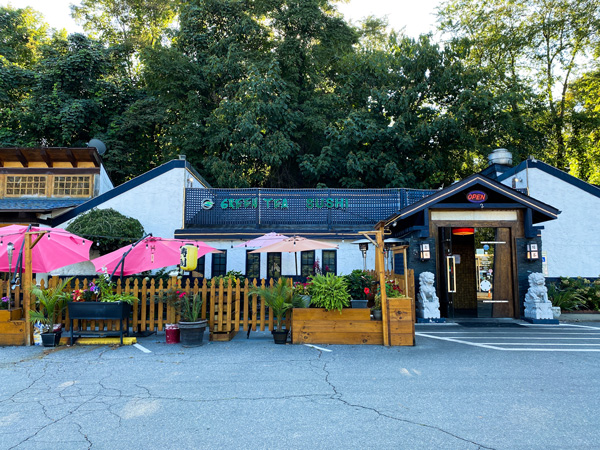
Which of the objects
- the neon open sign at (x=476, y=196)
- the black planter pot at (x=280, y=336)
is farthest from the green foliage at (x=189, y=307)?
the neon open sign at (x=476, y=196)

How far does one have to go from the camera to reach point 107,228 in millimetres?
14609

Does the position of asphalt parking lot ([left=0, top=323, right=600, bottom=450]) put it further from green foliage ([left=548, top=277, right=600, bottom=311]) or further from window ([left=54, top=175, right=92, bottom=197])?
window ([left=54, top=175, right=92, bottom=197])

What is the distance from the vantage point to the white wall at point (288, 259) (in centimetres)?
1750

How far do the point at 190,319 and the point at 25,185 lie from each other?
13535 mm

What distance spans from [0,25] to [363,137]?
26734 millimetres

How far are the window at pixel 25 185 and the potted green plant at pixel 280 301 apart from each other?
1357 centimetres

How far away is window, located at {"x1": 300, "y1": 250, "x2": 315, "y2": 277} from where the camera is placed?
1781 centimetres

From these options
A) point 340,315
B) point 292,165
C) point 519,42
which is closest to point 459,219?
point 340,315

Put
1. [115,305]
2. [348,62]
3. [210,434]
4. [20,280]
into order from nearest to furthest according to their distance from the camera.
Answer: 1. [210,434]
2. [115,305]
3. [20,280]
4. [348,62]

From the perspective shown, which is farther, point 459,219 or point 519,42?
point 519,42

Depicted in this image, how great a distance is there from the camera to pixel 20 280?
10.4m

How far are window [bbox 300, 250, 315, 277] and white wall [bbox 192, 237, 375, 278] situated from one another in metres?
0.18

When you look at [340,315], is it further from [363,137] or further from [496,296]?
[363,137]

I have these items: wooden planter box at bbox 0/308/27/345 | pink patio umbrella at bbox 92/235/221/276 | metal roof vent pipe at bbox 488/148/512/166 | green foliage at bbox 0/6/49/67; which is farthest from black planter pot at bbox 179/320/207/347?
green foliage at bbox 0/6/49/67
